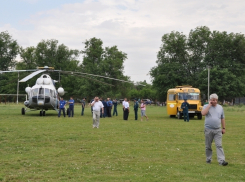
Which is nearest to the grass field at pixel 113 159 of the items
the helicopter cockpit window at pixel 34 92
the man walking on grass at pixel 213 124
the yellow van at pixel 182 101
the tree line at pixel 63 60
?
the man walking on grass at pixel 213 124

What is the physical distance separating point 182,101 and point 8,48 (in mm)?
71732

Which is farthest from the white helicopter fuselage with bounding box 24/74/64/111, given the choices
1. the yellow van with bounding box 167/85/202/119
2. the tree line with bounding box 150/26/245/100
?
the tree line with bounding box 150/26/245/100

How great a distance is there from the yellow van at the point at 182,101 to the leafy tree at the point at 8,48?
68409 mm

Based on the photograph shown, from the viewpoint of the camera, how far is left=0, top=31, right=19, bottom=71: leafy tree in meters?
92.8

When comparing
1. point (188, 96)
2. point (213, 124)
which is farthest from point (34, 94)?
point (213, 124)

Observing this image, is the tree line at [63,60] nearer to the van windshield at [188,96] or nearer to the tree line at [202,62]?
the tree line at [202,62]

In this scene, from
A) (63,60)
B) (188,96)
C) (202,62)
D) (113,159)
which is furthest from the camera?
(63,60)

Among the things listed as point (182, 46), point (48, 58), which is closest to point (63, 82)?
point (48, 58)

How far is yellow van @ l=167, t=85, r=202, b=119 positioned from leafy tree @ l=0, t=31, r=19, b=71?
68.4 metres

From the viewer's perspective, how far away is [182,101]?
30.3m

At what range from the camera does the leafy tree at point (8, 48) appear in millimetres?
92750

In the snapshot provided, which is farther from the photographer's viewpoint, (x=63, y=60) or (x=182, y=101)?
(x=63, y=60)

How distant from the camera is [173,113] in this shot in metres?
31.3

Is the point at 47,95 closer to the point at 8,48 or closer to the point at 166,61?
the point at 166,61
